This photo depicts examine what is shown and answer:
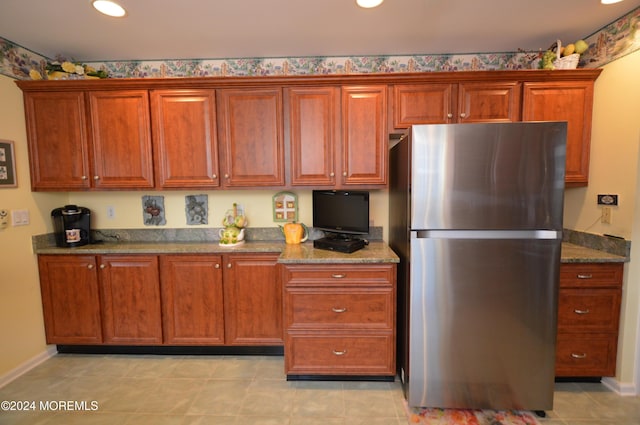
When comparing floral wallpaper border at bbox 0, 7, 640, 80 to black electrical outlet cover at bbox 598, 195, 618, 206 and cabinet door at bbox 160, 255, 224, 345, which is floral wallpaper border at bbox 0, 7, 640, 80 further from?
→ cabinet door at bbox 160, 255, 224, 345

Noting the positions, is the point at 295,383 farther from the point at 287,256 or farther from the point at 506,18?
the point at 506,18

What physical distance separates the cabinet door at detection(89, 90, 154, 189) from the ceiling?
1.41 feet

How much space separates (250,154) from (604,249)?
2.73 meters

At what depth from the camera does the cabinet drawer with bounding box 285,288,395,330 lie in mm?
1980

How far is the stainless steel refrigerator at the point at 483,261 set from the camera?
1617 mm

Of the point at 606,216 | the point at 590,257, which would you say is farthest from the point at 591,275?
the point at 606,216

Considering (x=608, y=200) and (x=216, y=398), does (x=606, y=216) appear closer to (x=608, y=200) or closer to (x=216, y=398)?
(x=608, y=200)

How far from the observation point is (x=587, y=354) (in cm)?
198

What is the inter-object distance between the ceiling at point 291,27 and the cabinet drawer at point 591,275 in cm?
170

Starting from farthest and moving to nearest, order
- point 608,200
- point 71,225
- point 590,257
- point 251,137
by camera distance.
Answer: point 71,225 < point 251,137 < point 608,200 < point 590,257

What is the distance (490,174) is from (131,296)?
2.78 metres

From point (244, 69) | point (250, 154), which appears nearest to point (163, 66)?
point (244, 69)

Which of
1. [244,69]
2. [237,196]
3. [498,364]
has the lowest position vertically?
[498,364]

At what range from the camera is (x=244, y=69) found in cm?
254
